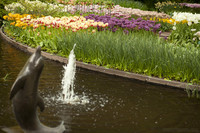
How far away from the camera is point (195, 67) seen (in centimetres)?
776

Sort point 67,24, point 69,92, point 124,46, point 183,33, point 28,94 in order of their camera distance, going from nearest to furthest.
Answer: point 28,94 → point 69,92 → point 124,46 → point 183,33 → point 67,24

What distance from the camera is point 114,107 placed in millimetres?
6465

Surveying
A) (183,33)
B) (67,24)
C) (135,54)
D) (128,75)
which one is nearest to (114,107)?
(128,75)

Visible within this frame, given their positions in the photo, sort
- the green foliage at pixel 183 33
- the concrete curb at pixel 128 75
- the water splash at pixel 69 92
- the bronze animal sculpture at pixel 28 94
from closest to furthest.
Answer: the bronze animal sculpture at pixel 28 94 < the water splash at pixel 69 92 < the concrete curb at pixel 128 75 < the green foliage at pixel 183 33

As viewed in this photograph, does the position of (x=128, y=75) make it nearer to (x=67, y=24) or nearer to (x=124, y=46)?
(x=124, y=46)

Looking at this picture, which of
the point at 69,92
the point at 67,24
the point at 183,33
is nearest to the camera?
the point at 69,92

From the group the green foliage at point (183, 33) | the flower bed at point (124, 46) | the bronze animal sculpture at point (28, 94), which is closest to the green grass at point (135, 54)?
the flower bed at point (124, 46)

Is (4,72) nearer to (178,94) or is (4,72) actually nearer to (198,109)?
(178,94)

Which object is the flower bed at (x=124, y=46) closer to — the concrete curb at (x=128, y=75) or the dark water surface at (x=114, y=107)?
the concrete curb at (x=128, y=75)

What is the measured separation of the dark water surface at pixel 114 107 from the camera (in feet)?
18.0

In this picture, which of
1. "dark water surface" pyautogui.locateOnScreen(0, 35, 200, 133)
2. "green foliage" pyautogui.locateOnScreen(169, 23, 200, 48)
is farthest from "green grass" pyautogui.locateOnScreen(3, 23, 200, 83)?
"green foliage" pyautogui.locateOnScreen(169, 23, 200, 48)

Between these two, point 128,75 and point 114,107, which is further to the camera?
point 128,75

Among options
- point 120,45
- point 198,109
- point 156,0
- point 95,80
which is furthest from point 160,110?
point 156,0

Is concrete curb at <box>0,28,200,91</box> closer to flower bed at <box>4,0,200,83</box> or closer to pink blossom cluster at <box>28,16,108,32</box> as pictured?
flower bed at <box>4,0,200,83</box>
